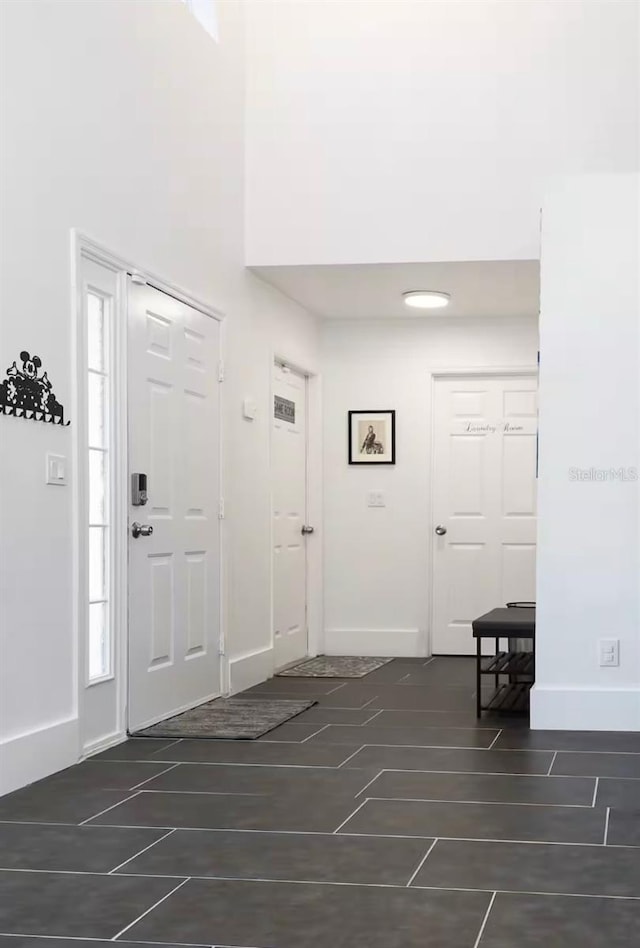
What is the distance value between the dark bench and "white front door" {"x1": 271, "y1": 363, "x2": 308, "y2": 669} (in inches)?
57.1

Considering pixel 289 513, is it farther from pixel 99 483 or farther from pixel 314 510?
pixel 99 483

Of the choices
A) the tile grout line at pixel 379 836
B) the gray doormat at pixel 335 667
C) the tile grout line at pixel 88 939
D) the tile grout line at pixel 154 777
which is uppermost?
the tile grout line at pixel 88 939

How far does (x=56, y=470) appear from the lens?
424 centimetres

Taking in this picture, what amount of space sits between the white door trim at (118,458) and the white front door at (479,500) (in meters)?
2.87

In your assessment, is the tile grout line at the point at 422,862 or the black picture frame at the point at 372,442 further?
the black picture frame at the point at 372,442

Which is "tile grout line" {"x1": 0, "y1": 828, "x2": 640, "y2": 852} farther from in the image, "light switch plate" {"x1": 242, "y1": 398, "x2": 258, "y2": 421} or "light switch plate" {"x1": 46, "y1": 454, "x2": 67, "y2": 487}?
"light switch plate" {"x1": 242, "y1": 398, "x2": 258, "y2": 421}

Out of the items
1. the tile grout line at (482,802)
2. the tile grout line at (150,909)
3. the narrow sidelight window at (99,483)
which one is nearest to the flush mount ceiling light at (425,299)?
the narrow sidelight window at (99,483)

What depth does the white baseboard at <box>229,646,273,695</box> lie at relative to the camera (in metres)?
6.32

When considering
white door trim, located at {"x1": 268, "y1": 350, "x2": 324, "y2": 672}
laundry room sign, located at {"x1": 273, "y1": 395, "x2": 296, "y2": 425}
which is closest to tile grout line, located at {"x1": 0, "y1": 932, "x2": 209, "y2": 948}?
laundry room sign, located at {"x1": 273, "y1": 395, "x2": 296, "y2": 425}

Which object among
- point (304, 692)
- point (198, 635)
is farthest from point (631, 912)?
point (304, 692)

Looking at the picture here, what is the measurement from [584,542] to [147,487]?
1.92 m

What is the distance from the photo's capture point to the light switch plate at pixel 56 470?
13.8 feet

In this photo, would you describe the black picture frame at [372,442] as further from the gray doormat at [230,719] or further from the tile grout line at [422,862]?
the tile grout line at [422,862]

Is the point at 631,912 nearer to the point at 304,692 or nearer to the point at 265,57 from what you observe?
the point at 304,692
